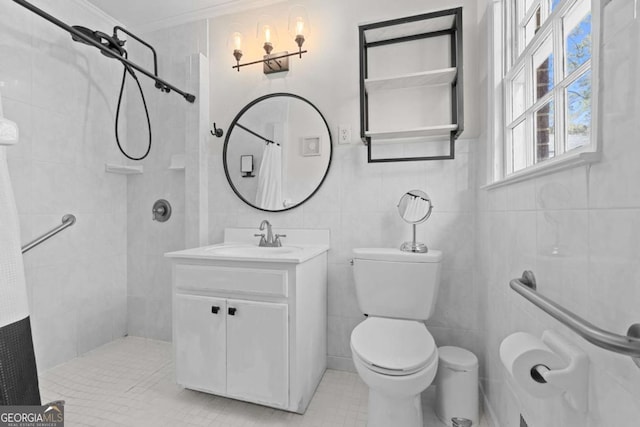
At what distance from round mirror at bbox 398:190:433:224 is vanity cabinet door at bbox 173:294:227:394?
109cm

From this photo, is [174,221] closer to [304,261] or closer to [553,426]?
[304,261]

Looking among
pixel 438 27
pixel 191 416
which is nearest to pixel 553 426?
pixel 191 416

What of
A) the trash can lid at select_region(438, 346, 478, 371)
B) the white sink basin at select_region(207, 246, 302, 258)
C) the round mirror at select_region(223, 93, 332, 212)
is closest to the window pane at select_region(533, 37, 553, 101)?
the round mirror at select_region(223, 93, 332, 212)

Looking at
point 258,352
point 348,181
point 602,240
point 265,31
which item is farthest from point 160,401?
point 265,31

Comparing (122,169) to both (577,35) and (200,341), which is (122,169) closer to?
(200,341)

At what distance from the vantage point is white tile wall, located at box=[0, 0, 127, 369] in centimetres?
167

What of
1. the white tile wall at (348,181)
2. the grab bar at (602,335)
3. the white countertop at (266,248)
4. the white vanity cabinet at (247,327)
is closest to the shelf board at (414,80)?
the white tile wall at (348,181)

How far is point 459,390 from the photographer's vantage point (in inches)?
52.5

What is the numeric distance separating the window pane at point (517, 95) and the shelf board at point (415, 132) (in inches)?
10.3

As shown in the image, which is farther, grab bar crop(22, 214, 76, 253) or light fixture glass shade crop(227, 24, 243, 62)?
light fixture glass shade crop(227, 24, 243, 62)

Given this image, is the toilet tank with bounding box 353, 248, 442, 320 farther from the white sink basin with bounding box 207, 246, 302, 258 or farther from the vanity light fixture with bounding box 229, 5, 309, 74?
the vanity light fixture with bounding box 229, 5, 309, 74

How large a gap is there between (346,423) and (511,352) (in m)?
0.97

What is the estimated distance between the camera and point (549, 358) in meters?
0.68

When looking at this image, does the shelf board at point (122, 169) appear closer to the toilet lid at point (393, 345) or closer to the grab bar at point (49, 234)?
the grab bar at point (49, 234)
